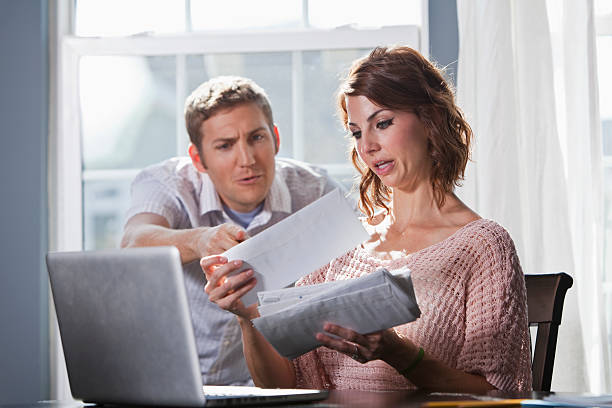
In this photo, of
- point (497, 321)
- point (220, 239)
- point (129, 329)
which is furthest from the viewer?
point (220, 239)

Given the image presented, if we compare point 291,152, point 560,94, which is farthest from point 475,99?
point 291,152

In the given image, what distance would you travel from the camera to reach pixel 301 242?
1.19 meters

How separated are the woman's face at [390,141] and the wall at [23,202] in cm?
136

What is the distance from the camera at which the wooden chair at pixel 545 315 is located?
1.49 m

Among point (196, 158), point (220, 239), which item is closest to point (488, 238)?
point (220, 239)

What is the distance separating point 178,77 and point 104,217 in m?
0.54

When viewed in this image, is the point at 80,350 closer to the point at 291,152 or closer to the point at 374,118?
the point at 374,118

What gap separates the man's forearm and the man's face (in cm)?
22

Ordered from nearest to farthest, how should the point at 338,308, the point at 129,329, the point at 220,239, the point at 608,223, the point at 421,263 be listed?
the point at 129,329
the point at 338,308
the point at 421,263
the point at 220,239
the point at 608,223

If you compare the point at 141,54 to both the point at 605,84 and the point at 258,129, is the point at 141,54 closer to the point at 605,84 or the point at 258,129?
the point at 258,129

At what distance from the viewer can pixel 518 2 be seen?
221 centimetres

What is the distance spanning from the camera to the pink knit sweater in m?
1.29

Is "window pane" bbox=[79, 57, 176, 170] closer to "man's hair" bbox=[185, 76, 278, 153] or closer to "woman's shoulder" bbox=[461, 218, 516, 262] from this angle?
"man's hair" bbox=[185, 76, 278, 153]

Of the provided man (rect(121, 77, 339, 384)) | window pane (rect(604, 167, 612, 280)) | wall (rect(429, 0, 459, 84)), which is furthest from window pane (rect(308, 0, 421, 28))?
window pane (rect(604, 167, 612, 280))
